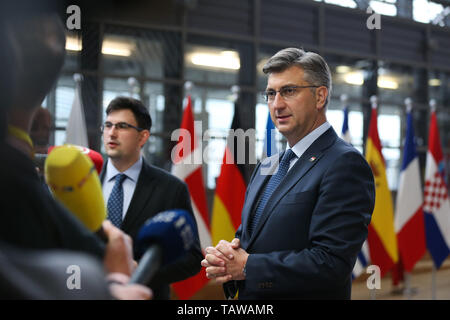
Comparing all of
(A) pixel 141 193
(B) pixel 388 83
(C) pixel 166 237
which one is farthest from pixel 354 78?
(C) pixel 166 237

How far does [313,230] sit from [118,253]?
40.3 inches

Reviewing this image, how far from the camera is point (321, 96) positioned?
166 centimetres

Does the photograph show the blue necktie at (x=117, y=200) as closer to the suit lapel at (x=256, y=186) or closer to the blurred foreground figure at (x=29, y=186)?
the blurred foreground figure at (x=29, y=186)

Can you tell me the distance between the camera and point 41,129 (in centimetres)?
54

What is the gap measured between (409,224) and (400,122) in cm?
289

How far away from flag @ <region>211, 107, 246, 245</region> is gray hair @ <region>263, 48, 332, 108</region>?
2252 millimetres

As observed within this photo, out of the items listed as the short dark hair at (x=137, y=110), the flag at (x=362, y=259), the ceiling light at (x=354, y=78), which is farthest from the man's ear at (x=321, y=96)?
the ceiling light at (x=354, y=78)

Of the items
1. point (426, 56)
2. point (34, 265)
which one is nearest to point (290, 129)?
point (34, 265)

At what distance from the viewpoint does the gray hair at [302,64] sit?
1616 mm

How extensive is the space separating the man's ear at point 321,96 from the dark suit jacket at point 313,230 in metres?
0.17

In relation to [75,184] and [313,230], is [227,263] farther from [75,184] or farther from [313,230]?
[75,184]

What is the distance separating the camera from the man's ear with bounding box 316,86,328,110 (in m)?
1.65

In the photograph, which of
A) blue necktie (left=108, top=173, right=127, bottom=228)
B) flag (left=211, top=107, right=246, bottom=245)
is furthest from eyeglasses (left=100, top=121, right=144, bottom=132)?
flag (left=211, top=107, right=246, bottom=245)

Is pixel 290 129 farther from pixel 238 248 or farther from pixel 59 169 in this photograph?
pixel 59 169
